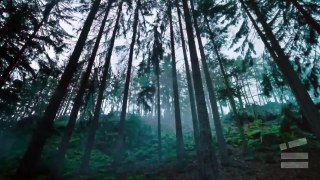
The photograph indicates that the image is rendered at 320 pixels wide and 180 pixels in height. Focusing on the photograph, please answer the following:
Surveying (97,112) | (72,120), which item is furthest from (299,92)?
(97,112)

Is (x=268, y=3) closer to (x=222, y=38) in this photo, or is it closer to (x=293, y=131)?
(x=222, y=38)

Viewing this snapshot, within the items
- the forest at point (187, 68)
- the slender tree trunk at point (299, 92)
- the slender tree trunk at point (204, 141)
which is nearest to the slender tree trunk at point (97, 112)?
the forest at point (187, 68)

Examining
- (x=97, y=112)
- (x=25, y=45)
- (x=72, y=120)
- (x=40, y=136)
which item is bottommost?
(x=40, y=136)

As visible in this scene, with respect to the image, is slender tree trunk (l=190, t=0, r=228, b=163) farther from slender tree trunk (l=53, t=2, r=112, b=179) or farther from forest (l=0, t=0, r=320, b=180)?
slender tree trunk (l=53, t=2, r=112, b=179)

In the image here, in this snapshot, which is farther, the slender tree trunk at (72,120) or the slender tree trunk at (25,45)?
the slender tree trunk at (72,120)

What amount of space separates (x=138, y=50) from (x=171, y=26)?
3.04 metres

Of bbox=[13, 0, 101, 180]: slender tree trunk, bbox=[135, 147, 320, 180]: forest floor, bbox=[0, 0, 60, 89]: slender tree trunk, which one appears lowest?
bbox=[135, 147, 320, 180]: forest floor

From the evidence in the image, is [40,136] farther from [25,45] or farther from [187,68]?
[187,68]

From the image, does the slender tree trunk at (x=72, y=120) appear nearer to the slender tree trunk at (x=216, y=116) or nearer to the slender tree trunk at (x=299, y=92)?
the slender tree trunk at (x=216, y=116)

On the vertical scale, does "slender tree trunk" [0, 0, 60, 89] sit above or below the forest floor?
above

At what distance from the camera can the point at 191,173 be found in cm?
1162

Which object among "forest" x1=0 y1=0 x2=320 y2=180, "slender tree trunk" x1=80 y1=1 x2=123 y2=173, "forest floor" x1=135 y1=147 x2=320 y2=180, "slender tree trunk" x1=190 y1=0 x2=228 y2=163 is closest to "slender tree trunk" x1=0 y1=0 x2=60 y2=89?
"forest" x1=0 y1=0 x2=320 y2=180

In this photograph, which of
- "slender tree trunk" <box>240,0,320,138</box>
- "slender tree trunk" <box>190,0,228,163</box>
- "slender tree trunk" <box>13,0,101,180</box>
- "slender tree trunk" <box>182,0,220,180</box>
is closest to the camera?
"slender tree trunk" <box>13,0,101,180</box>

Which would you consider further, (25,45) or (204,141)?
(25,45)
